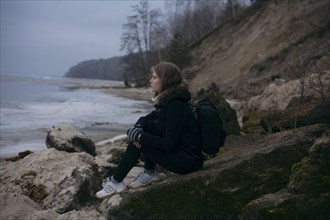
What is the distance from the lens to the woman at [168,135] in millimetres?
4512

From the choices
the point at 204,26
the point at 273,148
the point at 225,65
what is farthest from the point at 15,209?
the point at 204,26

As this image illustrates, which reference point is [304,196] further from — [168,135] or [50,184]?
[50,184]

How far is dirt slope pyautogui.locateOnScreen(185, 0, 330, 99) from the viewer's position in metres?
21.5

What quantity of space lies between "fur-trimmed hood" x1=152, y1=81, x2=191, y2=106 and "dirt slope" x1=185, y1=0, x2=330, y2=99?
1128cm

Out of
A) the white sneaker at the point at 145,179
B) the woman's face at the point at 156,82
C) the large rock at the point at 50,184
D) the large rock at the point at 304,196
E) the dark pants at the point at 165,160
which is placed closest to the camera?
the large rock at the point at 304,196

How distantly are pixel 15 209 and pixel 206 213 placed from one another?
2.11 metres

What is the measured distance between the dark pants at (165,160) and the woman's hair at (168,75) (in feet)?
2.28

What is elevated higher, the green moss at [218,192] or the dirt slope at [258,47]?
the dirt slope at [258,47]

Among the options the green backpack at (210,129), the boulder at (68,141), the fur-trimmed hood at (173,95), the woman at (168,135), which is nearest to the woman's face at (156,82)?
the woman at (168,135)

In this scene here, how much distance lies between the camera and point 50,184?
17.8 feet

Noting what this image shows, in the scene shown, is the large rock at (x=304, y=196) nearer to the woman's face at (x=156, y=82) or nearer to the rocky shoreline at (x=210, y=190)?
the rocky shoreline at (x=210, y=190)

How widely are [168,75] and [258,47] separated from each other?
24481 mm

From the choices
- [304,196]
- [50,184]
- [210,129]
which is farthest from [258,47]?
[304,196]

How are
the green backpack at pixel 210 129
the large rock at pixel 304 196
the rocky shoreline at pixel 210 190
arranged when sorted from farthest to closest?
the green backpack at pixel 210 129 → the rocky shoreline at pixel 210 190 → the large rock at pixel 304 196
